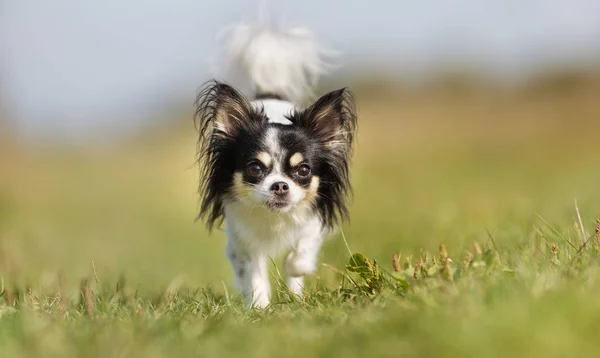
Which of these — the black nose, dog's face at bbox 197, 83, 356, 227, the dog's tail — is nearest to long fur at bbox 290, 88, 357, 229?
dog's face at bbox 197, 83, 356, 227

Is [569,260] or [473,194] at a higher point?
[569,260]

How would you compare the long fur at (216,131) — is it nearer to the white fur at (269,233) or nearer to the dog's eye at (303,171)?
the white fur at (269,233)

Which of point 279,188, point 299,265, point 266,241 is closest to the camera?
point 279,188

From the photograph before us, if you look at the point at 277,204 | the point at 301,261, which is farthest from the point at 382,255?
the point at 277,204

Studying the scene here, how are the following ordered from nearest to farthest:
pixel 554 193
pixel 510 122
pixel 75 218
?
pixel 554 193, pixel 75 218, pixel 510 122

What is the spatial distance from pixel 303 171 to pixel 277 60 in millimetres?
1619

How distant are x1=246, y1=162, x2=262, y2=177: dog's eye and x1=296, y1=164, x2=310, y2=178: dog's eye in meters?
0.22

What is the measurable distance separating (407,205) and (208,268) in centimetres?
322

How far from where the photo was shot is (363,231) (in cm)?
812

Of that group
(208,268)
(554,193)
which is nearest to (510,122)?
(554,193)

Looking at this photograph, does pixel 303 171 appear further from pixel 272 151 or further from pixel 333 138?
pixel 333 138

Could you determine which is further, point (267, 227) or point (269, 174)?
point (267, 227)

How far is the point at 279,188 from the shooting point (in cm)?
471

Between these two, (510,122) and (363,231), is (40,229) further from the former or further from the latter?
(510,122)
